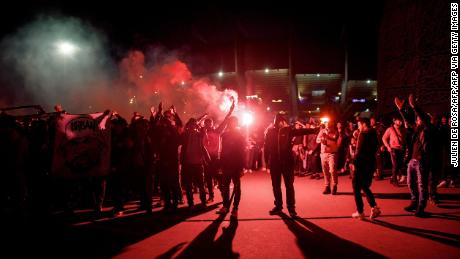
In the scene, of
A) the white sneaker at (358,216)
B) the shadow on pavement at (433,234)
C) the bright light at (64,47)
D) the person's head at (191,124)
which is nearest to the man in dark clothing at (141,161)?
the person's head at (191,124)

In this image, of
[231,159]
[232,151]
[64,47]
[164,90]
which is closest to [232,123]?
[232,151]

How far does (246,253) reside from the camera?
15.1ft

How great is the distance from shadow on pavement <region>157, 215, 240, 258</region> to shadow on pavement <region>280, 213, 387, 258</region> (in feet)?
3.62

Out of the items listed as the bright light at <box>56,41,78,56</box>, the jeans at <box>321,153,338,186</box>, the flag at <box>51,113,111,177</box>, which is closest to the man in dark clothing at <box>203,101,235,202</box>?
the flag at <box>51,113,111,177</box>

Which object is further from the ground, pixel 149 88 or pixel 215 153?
pixel 149 88

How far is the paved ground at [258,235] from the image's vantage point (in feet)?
15.3

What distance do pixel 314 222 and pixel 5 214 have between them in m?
7.12

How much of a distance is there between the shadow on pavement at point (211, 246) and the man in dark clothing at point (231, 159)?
3.89 ft

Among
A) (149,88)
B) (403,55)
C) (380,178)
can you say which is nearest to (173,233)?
(380,178)

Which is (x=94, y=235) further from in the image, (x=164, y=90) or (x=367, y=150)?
(x=164, y=90)

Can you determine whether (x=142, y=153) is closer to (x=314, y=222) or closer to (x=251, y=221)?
(x=251, y=221)

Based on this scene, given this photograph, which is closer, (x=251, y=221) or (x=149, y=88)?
(x=251, y=221)

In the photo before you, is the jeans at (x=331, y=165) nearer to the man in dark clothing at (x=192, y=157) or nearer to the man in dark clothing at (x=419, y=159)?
the man in dark clothing at (x=419, y=159)

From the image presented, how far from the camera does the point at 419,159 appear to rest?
6.69 meters
